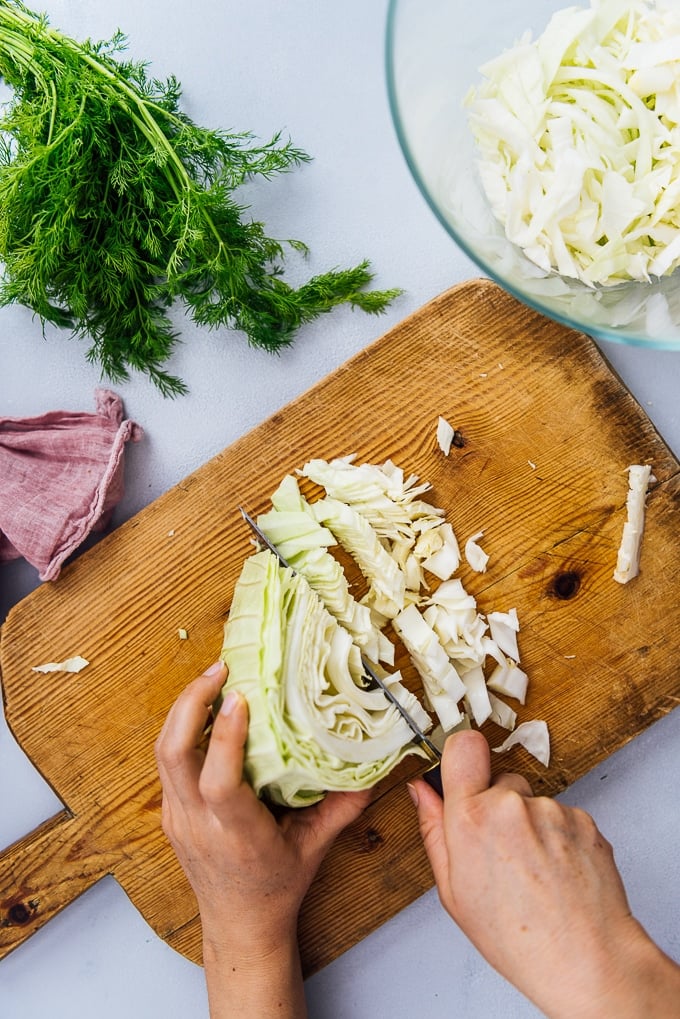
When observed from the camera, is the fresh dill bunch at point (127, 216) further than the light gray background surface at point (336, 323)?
No

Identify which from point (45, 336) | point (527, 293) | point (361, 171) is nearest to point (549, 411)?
point (527, 293)

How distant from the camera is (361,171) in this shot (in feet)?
7.77

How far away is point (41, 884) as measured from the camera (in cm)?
228

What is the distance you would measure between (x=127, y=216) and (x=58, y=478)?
0.76m

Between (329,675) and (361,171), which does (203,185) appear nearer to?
(361,171)

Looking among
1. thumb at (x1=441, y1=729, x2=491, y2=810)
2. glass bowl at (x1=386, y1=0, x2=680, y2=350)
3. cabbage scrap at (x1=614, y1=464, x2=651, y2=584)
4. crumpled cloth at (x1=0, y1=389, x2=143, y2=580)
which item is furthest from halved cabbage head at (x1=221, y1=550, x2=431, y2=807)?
glass bowl at (x1=386, y1=0, x2=680, y2=350)

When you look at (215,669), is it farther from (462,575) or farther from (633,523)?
(633,523)

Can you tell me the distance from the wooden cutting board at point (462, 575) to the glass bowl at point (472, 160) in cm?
26

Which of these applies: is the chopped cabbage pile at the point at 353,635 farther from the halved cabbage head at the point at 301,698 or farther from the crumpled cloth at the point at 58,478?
the crumpled cloth at the point at 58,478

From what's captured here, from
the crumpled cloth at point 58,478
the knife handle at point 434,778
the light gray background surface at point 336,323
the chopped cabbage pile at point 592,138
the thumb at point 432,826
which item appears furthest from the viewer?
the light gray background surface at point 336,323

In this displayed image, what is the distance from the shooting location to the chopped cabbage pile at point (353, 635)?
1.92 m

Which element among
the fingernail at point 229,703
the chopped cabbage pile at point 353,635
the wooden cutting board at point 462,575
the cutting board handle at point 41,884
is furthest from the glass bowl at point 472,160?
the cutting board handle at point 41,884

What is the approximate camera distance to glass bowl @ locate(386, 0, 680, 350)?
185cm

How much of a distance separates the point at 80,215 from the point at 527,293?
1.20 m
